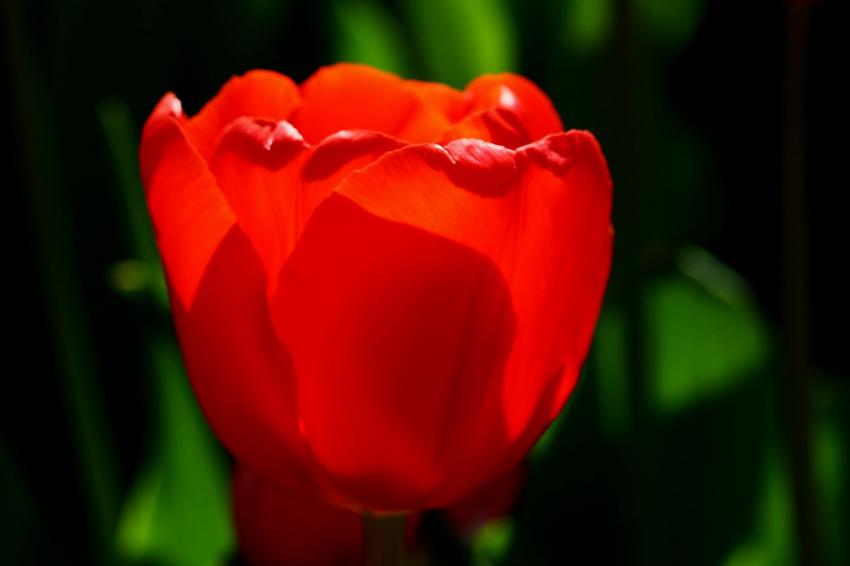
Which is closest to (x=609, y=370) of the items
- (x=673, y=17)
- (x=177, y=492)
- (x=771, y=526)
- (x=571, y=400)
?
(x=571, y=400)

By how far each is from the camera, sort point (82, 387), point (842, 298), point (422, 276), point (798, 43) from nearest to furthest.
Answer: point (422, 276), point (798, 43), point (82, 387), point (842, 298)

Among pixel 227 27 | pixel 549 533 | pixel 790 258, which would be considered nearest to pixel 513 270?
pixel 790 258

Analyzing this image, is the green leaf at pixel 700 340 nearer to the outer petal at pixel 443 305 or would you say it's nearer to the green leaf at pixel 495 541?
the green leaf at pixel 495 541

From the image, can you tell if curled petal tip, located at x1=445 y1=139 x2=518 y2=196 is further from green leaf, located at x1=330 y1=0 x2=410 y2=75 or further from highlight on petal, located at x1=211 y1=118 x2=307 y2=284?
green leaf, located at x1=330 y1=0 x2=410 y2=75

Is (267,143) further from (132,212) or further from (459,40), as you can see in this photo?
(459,40)

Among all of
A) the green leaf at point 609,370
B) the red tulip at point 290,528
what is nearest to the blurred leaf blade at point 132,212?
the red tulip at point 290,528

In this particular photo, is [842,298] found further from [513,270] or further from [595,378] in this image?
[513,270]

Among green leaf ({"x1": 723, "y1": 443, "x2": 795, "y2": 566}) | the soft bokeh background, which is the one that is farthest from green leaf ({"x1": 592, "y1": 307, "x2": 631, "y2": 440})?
green leaf ({"x1": 723, "y1": 443, "x2": 795, "y2": 566})
